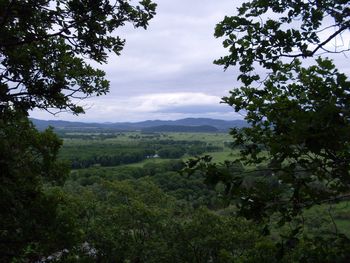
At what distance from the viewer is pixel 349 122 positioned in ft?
10.3

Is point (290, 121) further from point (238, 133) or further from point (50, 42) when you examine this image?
point (50, 42)

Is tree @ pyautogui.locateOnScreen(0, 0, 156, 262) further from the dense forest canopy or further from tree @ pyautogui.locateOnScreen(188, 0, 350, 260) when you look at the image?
tree @ pyautogui.locateOnScreen(188, 0, 350, 260)

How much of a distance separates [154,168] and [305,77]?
72000 mm

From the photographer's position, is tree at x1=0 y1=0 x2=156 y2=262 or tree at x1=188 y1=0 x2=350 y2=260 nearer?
tree at x1=188 y1=0 x2=350 y2=260

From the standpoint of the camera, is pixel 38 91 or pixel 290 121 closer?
pixel 290 121

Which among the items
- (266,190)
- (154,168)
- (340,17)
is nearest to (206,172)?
(266,190)

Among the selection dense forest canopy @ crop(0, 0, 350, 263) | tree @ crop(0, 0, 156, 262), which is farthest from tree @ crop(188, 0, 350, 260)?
→ tree @ crop(0, 0, 156, 262)

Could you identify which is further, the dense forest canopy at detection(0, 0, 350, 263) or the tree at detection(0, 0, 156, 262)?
the tree at detection(0, 0, 156, 262)

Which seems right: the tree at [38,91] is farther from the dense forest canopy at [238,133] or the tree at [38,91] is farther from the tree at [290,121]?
the tree at [290,121]

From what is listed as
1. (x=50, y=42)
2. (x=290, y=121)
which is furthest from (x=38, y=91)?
(x=290, y=121)

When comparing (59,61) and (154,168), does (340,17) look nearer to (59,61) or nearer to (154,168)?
(59,61)

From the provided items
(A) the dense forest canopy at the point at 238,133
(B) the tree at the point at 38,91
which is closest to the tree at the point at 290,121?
(A) the dense forest canopy at the point at 238,133

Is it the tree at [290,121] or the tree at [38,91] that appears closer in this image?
the tree at [290,121]

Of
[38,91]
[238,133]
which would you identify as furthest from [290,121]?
[38,91]
